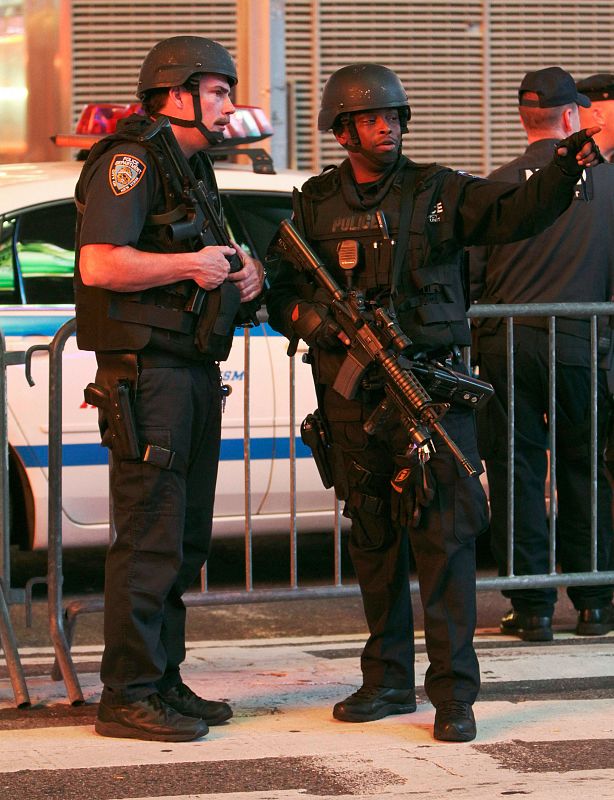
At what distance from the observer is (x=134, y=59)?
38.1 feet

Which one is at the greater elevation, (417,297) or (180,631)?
(417,297)

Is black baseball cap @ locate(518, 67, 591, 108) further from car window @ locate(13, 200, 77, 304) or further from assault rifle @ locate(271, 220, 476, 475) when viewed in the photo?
car window @ locate(13, 200, 77, 304)

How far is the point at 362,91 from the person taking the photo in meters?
5.03

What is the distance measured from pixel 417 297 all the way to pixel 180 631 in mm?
1262

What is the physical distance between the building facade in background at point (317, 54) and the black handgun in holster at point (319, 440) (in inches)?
238

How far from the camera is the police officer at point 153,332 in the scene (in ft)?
16.0

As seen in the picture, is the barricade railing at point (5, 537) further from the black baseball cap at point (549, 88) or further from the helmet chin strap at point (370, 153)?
the black baseball cap at point (549, 88)

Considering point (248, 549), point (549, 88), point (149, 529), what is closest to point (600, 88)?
point (549, 88)

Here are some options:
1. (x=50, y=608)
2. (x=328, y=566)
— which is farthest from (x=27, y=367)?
(x=328, y=566)

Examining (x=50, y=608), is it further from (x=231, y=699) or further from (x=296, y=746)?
(x=296, y=746)

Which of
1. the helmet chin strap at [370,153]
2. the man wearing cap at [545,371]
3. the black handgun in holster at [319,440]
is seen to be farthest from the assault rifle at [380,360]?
the man wearing cap at [545,371]

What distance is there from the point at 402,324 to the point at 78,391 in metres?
2.30

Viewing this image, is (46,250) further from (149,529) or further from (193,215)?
(149,529)

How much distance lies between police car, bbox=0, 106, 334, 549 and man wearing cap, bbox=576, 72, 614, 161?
4.50 ft
